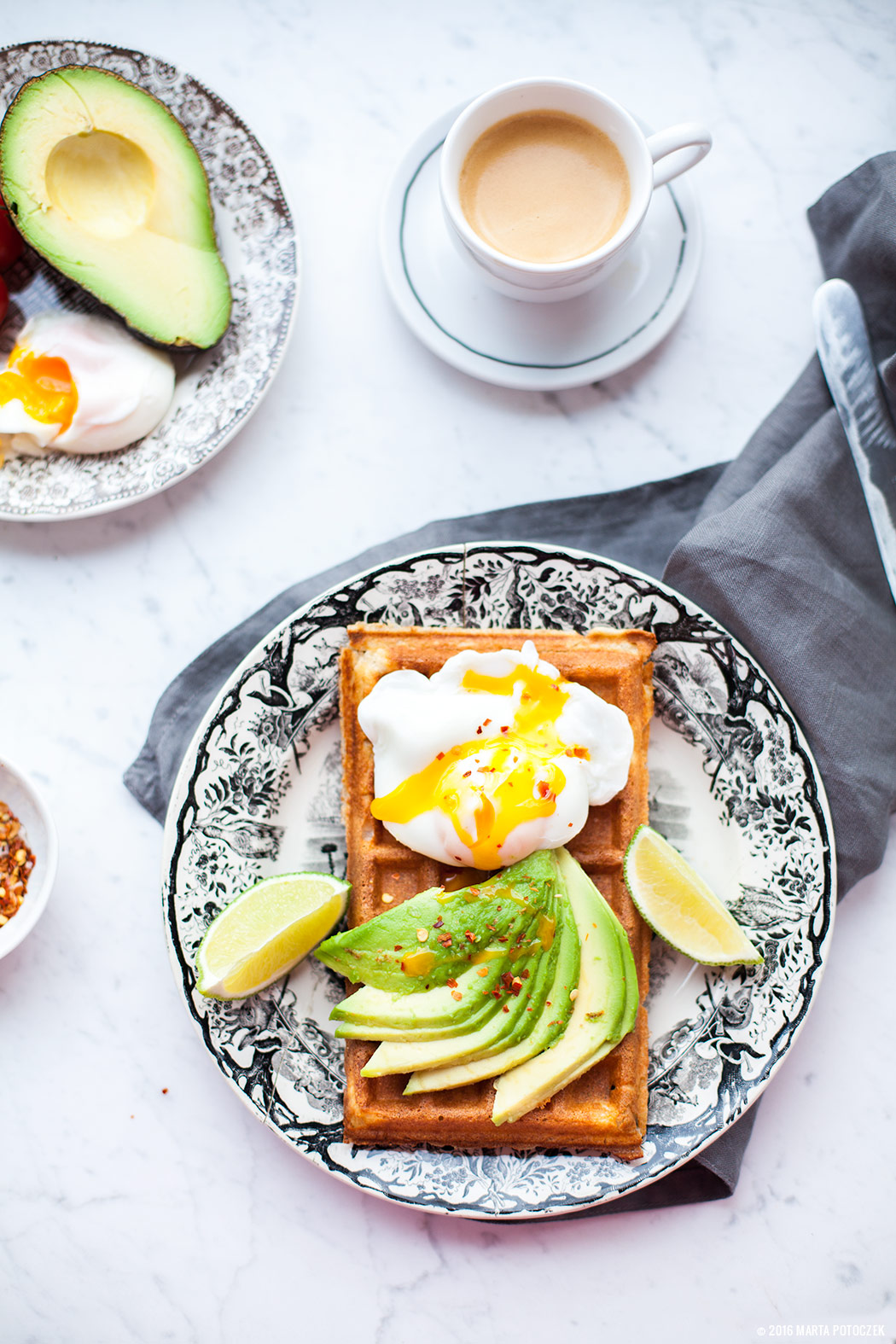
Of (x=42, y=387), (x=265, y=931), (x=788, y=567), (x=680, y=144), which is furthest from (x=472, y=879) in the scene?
(x=680, y=144)

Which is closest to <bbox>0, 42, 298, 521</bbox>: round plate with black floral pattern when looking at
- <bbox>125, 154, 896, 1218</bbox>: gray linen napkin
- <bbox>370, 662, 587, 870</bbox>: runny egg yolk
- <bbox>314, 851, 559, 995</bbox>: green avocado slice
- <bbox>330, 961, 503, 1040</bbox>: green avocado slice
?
<bbox>125, 154, 896, 1218</bbox>: gray linen napkin

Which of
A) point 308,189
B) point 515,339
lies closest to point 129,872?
point 515,339

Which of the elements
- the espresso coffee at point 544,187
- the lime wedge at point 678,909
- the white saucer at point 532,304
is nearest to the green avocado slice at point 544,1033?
the lime wedge at point 678,909

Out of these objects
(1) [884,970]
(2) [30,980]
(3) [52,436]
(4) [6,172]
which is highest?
(4) [6,172]

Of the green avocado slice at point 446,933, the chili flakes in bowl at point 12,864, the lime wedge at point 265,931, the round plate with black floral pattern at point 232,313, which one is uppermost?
the round plate with black floral pattern at point 232,313

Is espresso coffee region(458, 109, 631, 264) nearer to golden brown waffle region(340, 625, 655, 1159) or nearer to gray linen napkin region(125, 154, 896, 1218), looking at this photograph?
gray linen napkin region(125, 154, 896, 1218)

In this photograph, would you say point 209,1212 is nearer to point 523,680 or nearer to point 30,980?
point 30,980

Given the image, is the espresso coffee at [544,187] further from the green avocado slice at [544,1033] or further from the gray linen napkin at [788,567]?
the green avocado slice at [544,1033]
